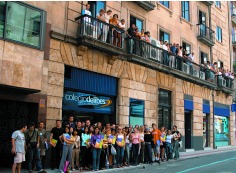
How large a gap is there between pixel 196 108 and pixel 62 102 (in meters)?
13.2

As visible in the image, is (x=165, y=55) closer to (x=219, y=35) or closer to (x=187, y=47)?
(x=187, y=47)

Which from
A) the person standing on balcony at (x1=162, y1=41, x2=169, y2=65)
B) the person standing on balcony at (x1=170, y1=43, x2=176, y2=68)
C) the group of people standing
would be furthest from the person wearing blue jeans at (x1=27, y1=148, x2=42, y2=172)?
the person standing on balcony at (x1=170, y1=43, x2=176, y2=68)

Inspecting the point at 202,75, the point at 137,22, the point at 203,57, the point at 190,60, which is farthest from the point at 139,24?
the point at 203,57

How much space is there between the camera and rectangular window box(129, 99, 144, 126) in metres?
16.7

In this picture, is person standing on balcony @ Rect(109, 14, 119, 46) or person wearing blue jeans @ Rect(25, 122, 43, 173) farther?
person standing on balcony @ Rect(109, 14, 119, 46)

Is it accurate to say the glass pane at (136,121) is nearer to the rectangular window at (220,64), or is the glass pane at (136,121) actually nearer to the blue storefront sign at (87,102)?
the blue storefront sign at (87,102)

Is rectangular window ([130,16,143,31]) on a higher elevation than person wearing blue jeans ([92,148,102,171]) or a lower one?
higher

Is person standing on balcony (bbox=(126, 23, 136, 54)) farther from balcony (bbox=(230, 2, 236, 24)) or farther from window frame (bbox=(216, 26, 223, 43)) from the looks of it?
balcony (bbox=(230, 2, 236, 24))

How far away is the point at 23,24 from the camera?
1162cm

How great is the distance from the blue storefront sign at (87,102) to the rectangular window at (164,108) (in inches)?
182

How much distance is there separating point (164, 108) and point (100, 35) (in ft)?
25.3

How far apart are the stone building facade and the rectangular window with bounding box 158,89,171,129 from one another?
5.2 inches

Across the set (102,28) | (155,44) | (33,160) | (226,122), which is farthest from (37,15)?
(226,122)

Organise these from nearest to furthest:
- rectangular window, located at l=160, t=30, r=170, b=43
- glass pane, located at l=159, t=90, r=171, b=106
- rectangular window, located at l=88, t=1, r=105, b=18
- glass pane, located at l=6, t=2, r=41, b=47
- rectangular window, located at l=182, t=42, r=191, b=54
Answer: glass pane, located at l=6, t=2, r=41, b=47
rectangular window, located at l=88, t=1, r=105, b=18
glass pane, located at l=159, t=90, r=171, b=106
rectangular window, located at l=160, t=30, r=170, b=43
rectangular window, located at l=182, t=42, r=191, b=54
